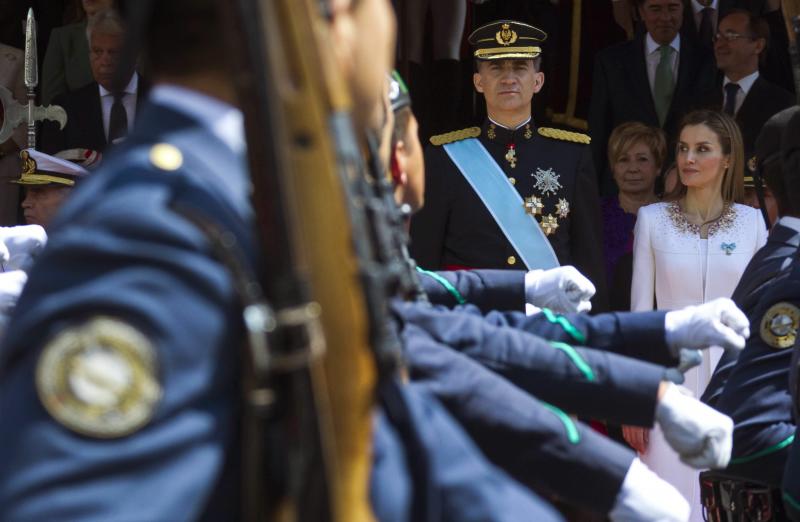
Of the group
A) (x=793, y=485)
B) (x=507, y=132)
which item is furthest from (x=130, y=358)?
(x=507, y=132)

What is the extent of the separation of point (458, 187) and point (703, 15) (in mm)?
2383

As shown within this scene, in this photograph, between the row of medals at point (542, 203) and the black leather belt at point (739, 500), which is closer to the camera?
the black leather belt at point (739, 500)

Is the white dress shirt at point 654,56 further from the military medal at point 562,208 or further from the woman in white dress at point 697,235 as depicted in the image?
the military medal at point 562,208

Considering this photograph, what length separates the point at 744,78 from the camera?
7.83 meters

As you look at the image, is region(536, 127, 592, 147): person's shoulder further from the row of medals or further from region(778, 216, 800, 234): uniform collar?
region(778, 216, 800, 234): uniform collar

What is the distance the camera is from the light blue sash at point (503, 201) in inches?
258

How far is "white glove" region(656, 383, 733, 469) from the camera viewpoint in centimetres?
315

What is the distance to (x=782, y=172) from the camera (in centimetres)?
508

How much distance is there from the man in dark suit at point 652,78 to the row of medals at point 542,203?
113 centimetres

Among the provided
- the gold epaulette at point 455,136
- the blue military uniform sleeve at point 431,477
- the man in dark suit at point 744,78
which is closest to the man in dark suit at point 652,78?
the man in dark suit at point 744,78

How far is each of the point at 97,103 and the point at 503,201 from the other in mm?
2216

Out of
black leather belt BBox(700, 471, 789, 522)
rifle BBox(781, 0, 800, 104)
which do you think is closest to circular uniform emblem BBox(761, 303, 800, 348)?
black leather belt BBox(700, 471, 789, 522)

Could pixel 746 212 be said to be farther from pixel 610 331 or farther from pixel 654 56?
pixel 610 331

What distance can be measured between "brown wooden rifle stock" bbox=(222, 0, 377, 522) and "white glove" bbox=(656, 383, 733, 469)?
1.50 m
